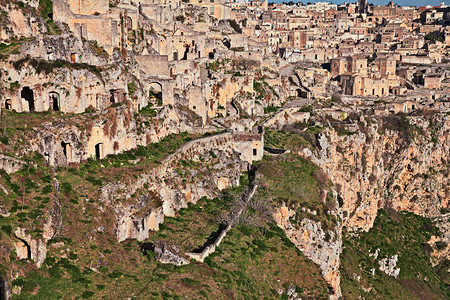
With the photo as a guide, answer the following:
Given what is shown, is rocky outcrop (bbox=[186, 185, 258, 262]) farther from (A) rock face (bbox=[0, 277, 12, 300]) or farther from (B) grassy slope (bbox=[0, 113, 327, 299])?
(A) rock face (bbox=[0, 277, 12, 300])

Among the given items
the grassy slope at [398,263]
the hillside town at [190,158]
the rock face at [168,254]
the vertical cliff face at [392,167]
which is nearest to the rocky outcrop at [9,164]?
the hillside town at [190,158]

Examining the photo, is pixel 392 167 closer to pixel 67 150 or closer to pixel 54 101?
pixel 54 101

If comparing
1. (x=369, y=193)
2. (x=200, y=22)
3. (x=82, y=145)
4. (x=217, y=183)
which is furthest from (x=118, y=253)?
(x=200, y=22)

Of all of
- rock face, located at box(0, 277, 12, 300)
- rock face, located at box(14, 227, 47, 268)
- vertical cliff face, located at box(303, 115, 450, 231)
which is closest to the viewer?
rock face, located at box(0, 277, 12, 300)

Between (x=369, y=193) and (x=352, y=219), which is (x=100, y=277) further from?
(x=369, y=193)

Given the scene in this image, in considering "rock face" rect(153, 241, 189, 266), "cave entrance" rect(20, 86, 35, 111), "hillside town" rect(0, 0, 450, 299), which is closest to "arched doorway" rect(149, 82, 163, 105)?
"hillside town" rect(0, 0, 450, 299)

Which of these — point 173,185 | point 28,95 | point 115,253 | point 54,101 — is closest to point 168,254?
point 115,253

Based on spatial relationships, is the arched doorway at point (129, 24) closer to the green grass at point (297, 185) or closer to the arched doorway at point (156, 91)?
the arched doorway at point (156, 91)
